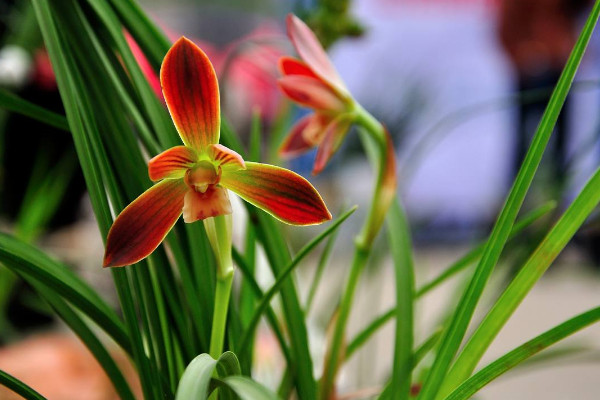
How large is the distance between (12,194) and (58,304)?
0.79 metres

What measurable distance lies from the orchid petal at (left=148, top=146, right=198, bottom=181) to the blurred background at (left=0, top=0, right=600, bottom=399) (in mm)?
111

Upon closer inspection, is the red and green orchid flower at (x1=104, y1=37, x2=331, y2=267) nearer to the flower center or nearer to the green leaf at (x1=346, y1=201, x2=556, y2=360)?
the flower center

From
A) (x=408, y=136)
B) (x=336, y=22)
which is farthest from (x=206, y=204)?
(x=408, y=136)

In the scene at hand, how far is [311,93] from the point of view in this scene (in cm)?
33

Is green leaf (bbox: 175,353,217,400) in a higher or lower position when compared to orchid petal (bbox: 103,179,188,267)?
lower

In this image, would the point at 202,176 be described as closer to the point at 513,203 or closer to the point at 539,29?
the point at 513,203

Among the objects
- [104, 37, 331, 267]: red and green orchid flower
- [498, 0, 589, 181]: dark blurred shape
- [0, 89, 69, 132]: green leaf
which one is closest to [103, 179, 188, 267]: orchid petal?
[104, 37, 331, 267]: red and green orchid flower

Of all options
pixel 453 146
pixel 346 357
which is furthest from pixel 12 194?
pixel 453 146

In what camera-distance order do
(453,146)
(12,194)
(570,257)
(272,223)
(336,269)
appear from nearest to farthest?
1. (272,223)
2. (12,194)
3. (336,269)
4. (570,257)
5. (453,146)

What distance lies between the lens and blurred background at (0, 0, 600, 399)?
0.60 m

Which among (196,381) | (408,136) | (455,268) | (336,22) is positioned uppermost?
(408,136)

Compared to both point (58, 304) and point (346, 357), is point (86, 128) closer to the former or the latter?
point (58, 304)

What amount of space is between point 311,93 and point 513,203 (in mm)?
117

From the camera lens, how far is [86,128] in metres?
0.27
